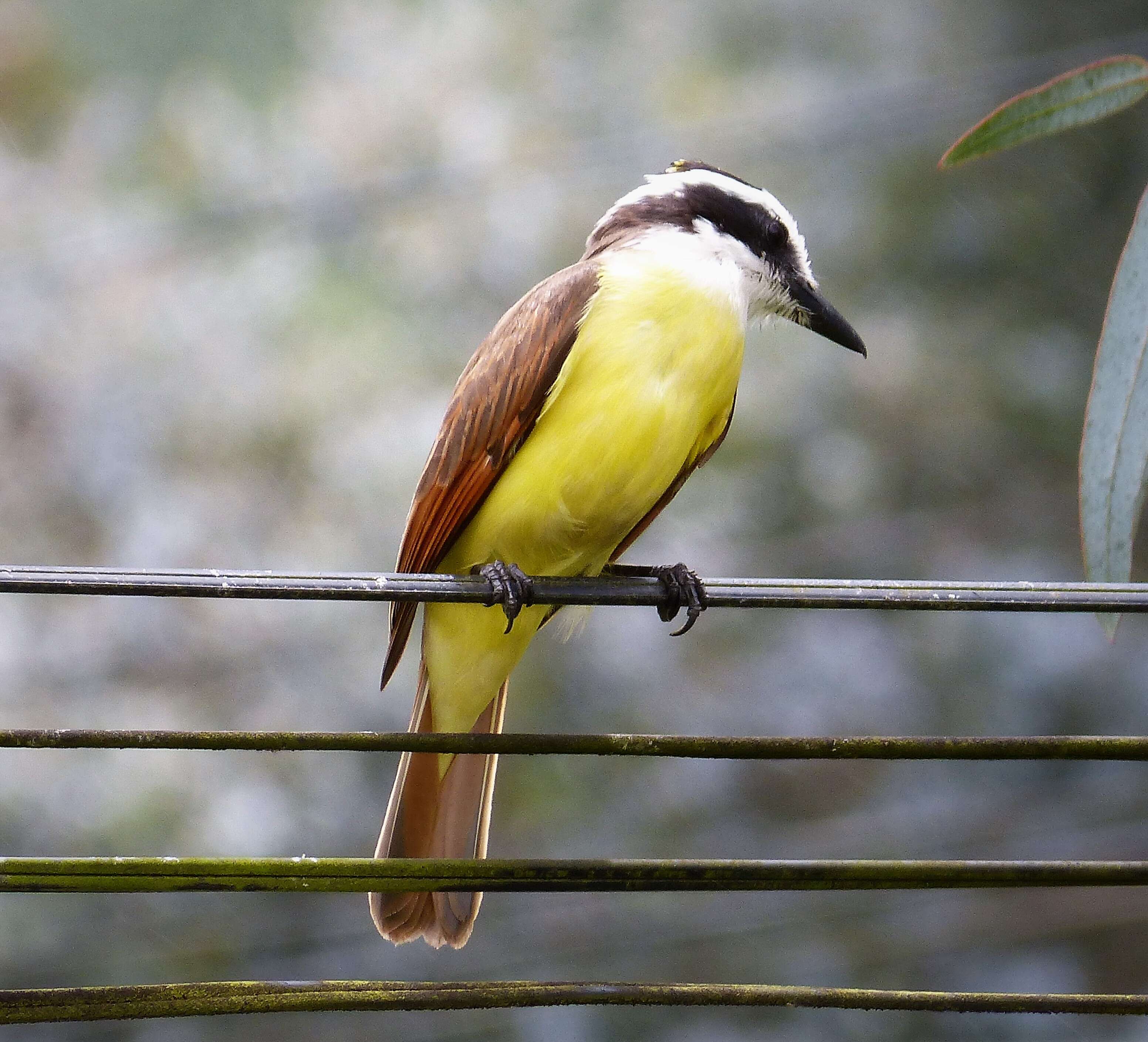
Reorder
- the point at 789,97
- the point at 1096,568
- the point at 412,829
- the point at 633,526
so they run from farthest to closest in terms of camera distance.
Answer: the point at 789,97
the point at 633,526
the point at 412,829
the point at 1096,568

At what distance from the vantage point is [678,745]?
4.64ft

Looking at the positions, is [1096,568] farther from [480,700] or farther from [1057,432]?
[1057,432]

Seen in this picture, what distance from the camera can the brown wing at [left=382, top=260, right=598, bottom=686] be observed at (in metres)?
2.24

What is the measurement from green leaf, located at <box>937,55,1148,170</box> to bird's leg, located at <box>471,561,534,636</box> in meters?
0.82

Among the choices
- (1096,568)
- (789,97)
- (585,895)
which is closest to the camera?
(1096,568)

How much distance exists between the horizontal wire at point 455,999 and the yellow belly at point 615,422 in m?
1.04

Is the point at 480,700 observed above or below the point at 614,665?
below

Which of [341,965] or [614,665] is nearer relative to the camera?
[341,965]

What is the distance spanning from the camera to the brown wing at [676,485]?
2.49 m

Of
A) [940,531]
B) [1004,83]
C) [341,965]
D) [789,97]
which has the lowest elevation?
[341,965]

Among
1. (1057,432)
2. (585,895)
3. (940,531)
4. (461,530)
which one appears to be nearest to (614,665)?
(585,895)

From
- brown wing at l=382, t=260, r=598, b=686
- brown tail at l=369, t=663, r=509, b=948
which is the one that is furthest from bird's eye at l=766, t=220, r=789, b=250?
brown tail at l=369, t=663, r=509, b=948

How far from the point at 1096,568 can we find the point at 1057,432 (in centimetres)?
330

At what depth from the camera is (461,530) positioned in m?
2.34
